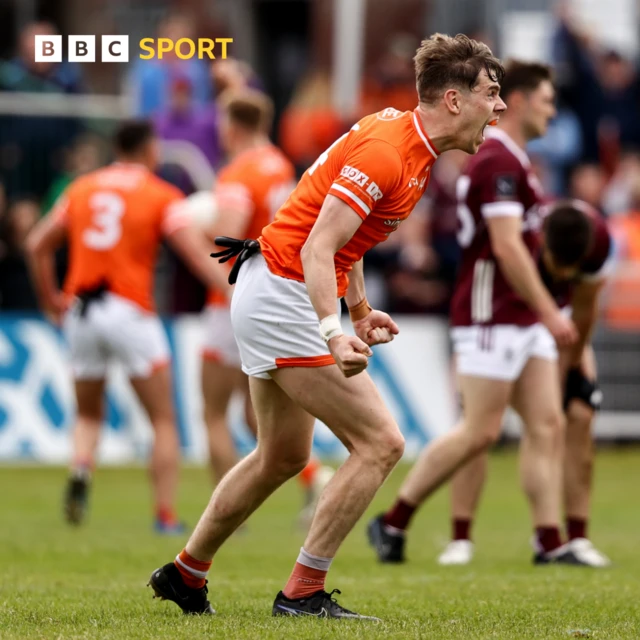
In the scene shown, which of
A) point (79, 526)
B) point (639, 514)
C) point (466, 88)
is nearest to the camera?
point (466, 88)

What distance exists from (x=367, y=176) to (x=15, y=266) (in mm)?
10829

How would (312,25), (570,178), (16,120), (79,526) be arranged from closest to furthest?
(79,526), (16,120), (570,178), (312,25)

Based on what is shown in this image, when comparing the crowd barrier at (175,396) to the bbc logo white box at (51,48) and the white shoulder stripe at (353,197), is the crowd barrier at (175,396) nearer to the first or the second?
the bbc logo white box at (51,48)

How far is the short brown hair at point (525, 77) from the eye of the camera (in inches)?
336

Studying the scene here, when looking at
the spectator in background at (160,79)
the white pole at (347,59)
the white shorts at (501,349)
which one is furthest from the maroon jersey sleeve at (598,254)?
the white pole at (347,59)

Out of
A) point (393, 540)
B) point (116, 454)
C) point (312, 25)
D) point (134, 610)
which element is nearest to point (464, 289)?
point (393, 540)

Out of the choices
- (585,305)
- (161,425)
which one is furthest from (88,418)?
(585,305)

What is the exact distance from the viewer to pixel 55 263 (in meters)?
15.5

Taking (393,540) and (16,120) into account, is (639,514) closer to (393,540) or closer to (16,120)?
(393,540)

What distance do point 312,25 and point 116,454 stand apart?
11.9 m

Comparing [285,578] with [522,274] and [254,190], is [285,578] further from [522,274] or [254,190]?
[254,190]

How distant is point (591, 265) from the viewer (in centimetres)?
850

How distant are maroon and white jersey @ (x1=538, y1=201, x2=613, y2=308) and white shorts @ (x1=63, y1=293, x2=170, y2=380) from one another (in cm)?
324

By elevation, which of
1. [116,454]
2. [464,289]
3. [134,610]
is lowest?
[116,454]
